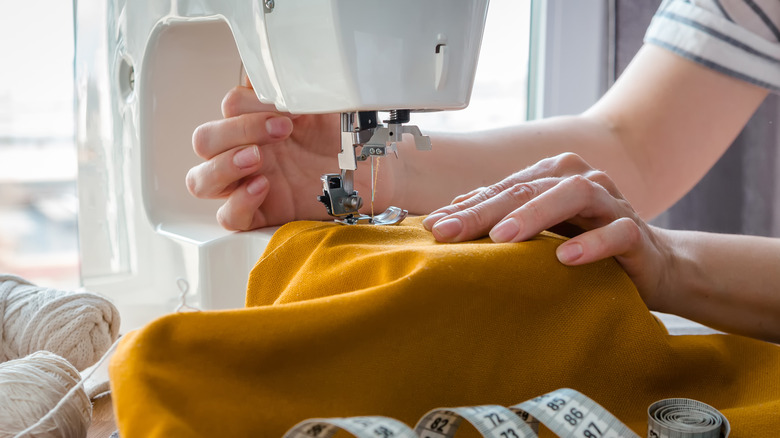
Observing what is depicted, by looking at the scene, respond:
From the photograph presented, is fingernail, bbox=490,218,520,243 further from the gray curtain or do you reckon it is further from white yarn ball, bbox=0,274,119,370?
the gray curtain

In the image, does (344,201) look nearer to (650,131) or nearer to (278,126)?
(278,126)

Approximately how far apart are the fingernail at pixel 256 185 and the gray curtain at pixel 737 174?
4.17ft

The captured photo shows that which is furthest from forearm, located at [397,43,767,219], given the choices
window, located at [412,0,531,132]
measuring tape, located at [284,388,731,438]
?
measuring tape, located at [284,388,731,438]

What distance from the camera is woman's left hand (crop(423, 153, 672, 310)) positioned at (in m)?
0.66

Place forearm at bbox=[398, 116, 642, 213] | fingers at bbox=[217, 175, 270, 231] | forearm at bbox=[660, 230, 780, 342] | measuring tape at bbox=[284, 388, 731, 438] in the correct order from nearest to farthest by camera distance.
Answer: measuring tape at bbox=[284, 388, 731, 438] < forearm at bbox=[660, 230, 780, 342] < fingers at bbox=[217, 175, 270, 231] < forearm at bbox=[398, 116, 642, 213]

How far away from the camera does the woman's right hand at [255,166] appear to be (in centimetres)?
97

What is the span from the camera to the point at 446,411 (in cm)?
51

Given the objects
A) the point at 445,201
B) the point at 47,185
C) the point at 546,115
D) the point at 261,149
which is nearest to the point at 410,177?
the point at 445,201

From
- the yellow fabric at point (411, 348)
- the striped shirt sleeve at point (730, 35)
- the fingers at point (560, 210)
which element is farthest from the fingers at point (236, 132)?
the striped shirt sleeve at point (730, 35)

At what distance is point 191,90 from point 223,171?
5.7 inches

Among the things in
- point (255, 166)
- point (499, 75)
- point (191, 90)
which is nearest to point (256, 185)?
point (255, 166)

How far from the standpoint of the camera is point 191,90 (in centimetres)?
102

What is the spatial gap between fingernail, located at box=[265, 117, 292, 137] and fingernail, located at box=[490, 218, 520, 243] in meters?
0.42

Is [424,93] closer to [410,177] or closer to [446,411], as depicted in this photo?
[446,411]
